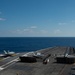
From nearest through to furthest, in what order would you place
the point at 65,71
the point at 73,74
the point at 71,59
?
1. the point at 73,74
2. the point at 65,71
3. the point at 71,59

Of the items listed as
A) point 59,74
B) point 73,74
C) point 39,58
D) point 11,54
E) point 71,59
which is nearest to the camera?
point 73,74

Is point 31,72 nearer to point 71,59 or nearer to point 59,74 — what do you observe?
point 59,74

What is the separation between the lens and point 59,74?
3731cm

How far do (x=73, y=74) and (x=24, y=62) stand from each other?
74.1ft

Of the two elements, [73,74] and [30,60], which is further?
[30,60]

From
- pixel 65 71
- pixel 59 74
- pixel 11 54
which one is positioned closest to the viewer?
pixel 59 74

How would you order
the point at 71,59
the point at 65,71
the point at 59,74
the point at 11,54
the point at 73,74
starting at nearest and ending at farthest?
the point at 73,74, the point at 59,74, the point at 65,71, the point at 71,59, the point at 11,54

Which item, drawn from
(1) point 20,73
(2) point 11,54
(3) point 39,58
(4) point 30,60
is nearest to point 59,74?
(1) point 20,73

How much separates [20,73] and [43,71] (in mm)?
5687

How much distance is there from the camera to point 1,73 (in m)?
38.4

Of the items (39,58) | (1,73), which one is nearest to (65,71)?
(1,73)

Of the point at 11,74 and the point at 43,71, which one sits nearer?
the point at 11,74

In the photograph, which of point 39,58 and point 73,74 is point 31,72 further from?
point 39,58

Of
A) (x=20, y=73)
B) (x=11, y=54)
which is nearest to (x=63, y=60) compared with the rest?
(x=20, y=73)
